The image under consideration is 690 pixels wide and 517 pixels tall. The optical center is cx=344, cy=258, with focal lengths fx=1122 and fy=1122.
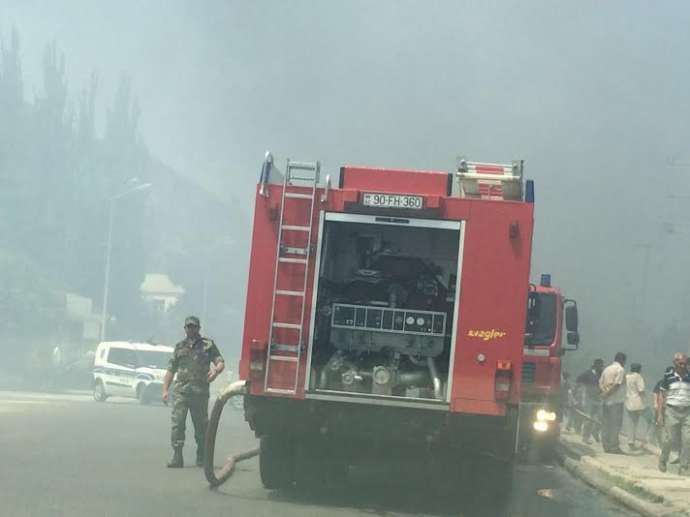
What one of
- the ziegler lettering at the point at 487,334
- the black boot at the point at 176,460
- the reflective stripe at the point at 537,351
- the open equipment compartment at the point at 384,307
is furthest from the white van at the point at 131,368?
the ziegler lettering at the point at 487,334

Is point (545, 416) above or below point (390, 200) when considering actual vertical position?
below

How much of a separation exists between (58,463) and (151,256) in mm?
91680

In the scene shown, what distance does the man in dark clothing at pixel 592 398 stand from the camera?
2048 centimetres

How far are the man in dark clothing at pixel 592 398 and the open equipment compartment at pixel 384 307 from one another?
415 inches

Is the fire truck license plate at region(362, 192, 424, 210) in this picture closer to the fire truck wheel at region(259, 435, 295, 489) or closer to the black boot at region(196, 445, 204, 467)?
the fire truck wheel at region(259, 435, 295, 489)

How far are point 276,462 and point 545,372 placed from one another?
7.13 meters

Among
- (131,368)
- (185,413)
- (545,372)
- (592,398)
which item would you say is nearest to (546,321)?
(545,372)

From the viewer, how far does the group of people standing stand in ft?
47.6

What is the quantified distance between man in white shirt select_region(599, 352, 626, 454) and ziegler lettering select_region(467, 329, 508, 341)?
9.01m

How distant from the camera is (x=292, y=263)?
31.2ft

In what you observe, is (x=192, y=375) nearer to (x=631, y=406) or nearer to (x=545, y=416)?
(x=545, y=416)

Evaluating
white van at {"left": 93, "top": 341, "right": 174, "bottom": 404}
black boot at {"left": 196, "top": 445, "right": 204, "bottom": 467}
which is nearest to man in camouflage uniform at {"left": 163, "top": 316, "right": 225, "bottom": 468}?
black boot at {"left": 196, "top": 445, "right": 204, "bottom": 467}

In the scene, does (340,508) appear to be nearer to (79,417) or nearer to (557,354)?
(557,354)

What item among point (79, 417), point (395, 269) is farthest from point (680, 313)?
point (395, 269)
